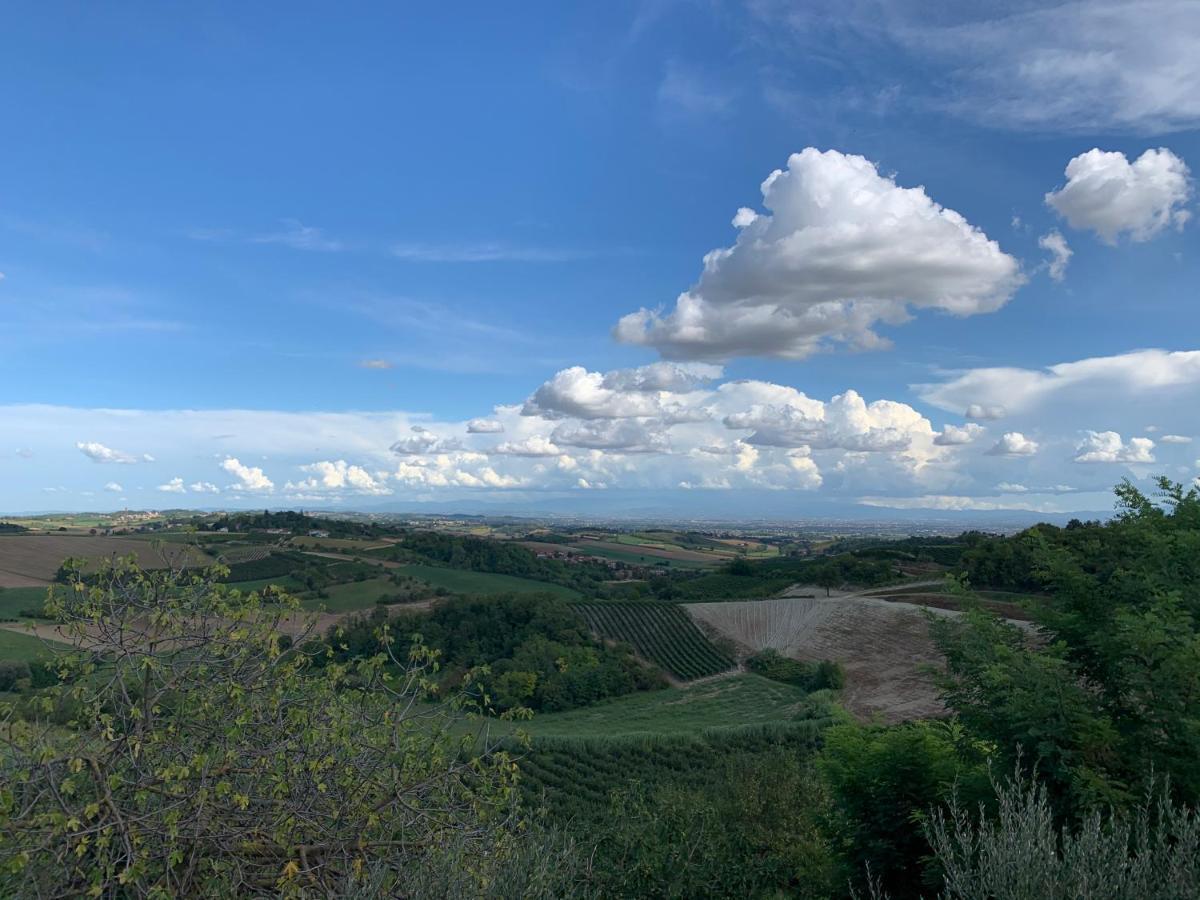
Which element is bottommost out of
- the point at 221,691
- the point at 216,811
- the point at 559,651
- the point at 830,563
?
the point at 559,651

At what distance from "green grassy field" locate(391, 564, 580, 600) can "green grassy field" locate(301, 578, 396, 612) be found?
604 centimetres

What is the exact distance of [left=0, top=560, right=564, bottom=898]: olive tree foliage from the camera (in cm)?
554

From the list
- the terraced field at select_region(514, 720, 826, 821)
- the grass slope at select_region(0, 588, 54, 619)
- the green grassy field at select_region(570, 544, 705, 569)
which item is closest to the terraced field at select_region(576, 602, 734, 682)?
the terraced field at select_region(514, 720, 826, 821)

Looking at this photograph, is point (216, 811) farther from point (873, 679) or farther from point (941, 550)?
point (941, 550)

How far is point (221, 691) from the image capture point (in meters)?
6.97

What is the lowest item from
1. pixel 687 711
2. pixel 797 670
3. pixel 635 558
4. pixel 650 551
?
pixel 687 711

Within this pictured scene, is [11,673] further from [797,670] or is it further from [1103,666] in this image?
[797,670]

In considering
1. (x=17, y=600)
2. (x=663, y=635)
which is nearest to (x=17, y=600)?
(x=17, y=600)

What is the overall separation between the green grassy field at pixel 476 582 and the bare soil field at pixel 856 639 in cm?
2242

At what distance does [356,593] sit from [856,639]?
5393 cm

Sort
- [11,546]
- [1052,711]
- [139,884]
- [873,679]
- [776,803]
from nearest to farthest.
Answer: [139,884]
[1052,711]
[776,803]
[873,679]
[11,546]

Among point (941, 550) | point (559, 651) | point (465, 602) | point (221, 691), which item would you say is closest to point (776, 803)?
point (221, 691)

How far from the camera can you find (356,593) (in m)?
82.5

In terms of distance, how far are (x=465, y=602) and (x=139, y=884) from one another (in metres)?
76.4
